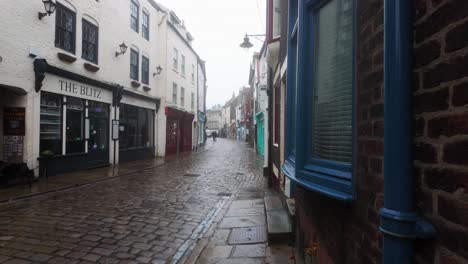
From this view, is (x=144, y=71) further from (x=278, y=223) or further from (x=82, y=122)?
(x=278, y=223)

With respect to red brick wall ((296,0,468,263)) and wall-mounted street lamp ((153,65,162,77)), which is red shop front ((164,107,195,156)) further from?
red brick wall ((296,0,468,263))

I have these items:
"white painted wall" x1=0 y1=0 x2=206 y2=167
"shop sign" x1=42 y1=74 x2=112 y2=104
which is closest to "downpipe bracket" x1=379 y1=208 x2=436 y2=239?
"white painted wall" x1=0 y1=0 x2=206 y2=167

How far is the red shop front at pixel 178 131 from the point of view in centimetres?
2275

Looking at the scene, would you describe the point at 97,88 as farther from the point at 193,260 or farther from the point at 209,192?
the point at 193,260

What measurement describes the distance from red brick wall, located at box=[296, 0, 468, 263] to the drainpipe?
46 mm

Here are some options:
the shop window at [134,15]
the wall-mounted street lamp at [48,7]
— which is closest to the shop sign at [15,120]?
the wall-mounted street lamp at [48,7]

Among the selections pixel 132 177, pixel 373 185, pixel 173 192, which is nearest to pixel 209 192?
pixel 173 192

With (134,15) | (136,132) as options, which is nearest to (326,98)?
(136,132)

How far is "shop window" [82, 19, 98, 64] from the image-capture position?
13.3 meters

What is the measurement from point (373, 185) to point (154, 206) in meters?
6.11

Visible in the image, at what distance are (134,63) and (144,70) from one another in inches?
53.6

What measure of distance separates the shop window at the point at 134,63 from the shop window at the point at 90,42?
3298 mm

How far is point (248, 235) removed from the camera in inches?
210

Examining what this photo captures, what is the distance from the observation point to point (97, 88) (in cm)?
1417
